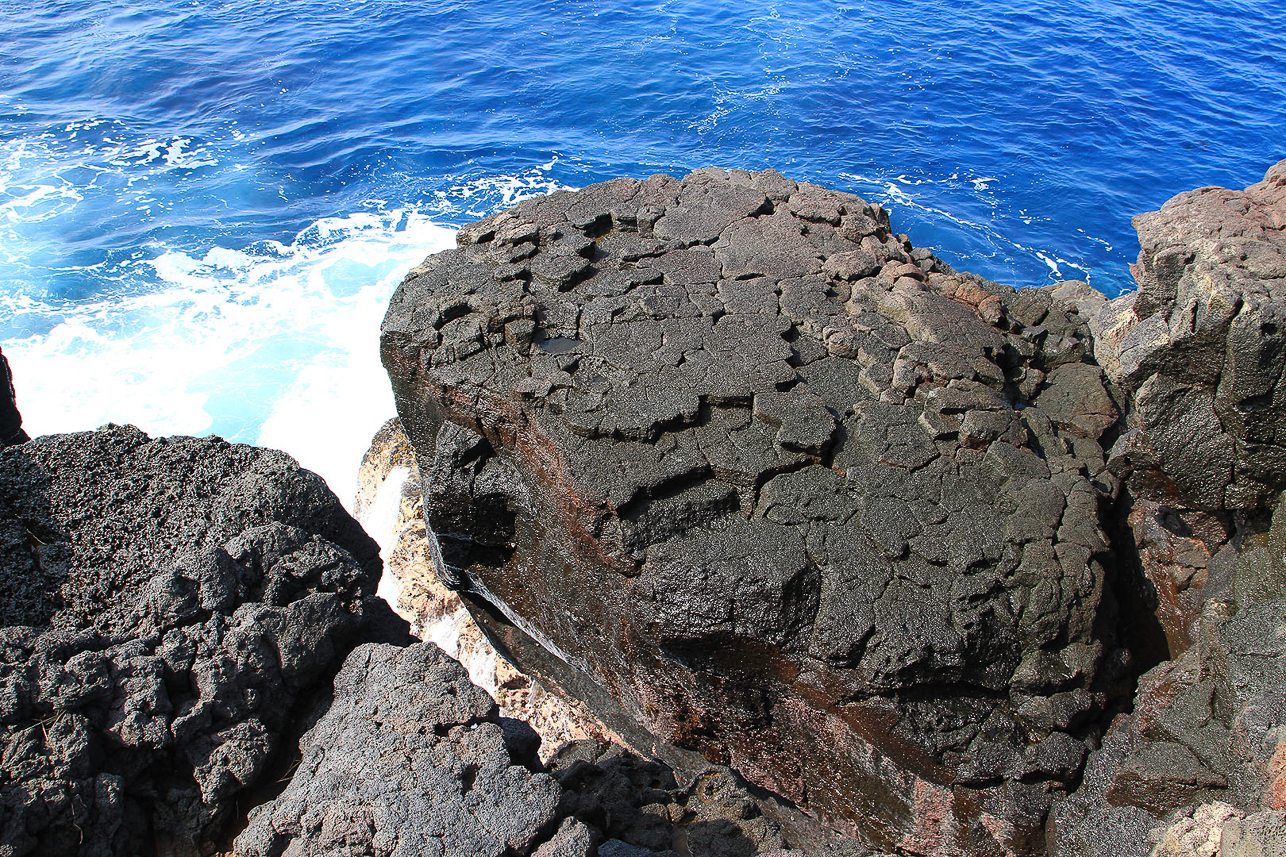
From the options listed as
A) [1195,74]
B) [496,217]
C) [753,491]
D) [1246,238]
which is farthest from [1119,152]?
[753,491]

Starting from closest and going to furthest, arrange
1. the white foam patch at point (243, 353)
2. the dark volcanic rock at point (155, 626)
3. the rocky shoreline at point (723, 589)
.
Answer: the dark volcanic rock at point (155, 626) < the rocky shoreline at point (723, 589) < the white foam patch at point (243, 353)

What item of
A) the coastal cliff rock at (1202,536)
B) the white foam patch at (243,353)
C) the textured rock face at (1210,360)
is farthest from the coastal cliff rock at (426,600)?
the textured rock face at (1210,360)

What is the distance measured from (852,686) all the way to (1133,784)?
1.34 metres

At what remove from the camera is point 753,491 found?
4621 millimetres

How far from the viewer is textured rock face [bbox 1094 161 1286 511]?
409 cm

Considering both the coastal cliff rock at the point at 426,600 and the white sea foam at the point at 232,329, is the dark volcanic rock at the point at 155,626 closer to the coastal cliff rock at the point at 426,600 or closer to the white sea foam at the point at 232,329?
the coastal cliff rock at the point at 426,600

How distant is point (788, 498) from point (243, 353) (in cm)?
916

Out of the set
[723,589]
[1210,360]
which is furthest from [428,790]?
[1210,360]

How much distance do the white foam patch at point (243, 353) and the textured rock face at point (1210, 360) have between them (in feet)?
27.2

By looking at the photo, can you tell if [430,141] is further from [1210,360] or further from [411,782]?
[411,782]

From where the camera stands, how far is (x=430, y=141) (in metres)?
15.0

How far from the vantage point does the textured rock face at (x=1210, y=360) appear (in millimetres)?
4086

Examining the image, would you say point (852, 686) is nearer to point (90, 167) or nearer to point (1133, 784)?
point (1133, 784)

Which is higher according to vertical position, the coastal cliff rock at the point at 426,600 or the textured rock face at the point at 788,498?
the textured rock face at the point at 788,498
